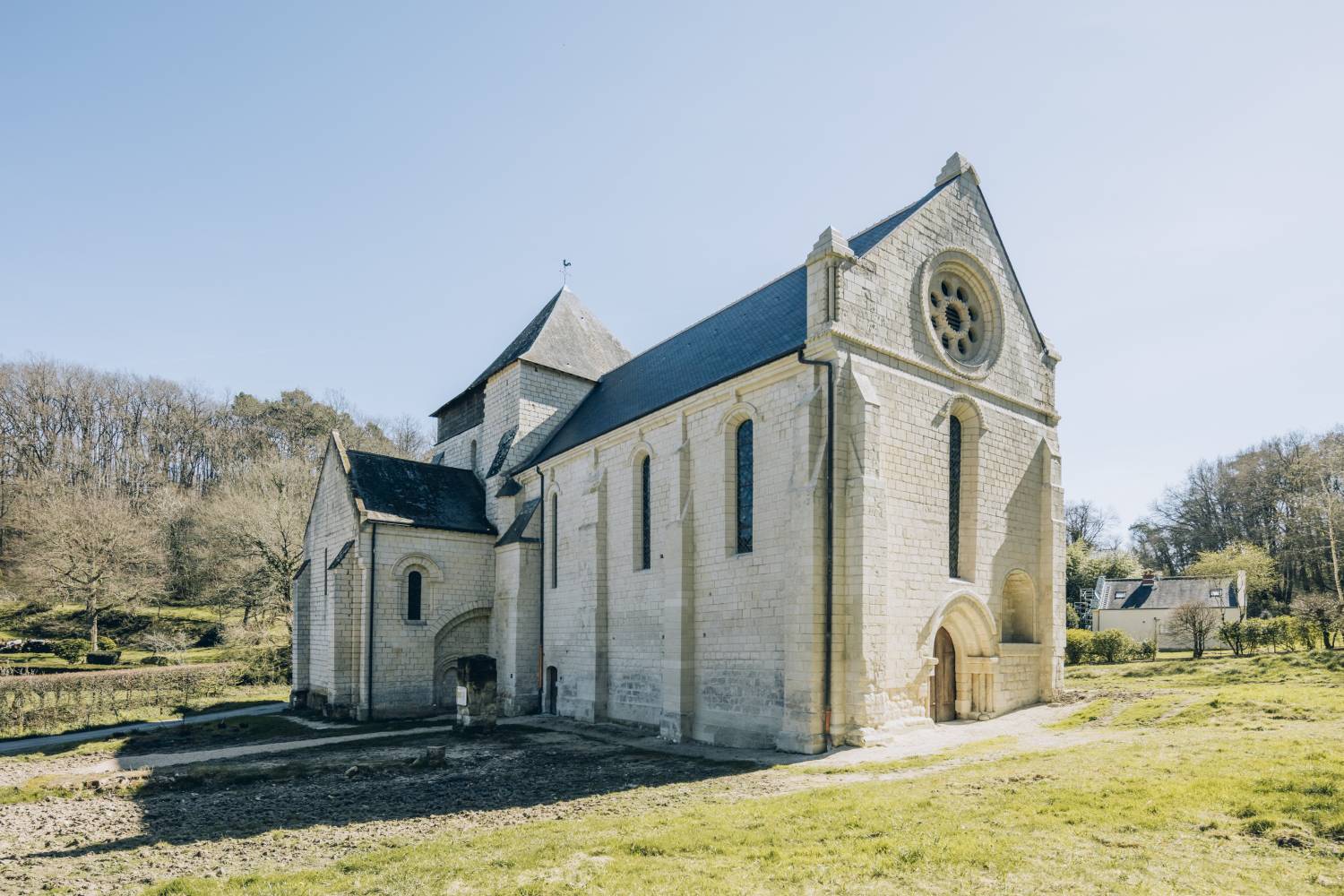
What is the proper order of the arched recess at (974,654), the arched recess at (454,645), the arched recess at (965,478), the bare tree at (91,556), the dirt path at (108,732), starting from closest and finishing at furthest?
the arched recess at (974,654) < the arched recess at (965,478) < the dirt path at (108,732) < the arched recess at (454,645) < the bare tree at (91,556)

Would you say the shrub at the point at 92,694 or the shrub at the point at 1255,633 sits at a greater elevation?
the shrub at the point at 1255,633

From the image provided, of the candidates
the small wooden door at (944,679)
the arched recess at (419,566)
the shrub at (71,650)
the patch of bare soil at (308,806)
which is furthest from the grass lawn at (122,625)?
the small wooden door at (944,679)

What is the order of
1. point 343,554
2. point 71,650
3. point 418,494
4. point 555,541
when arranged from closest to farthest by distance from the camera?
point 555,541 < point 343,554 < point 418,494 < point 71,650

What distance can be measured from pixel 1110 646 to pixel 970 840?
24.4m

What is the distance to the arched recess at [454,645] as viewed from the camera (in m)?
24.3

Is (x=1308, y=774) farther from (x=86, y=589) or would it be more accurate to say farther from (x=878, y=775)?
(x=86, y=589)

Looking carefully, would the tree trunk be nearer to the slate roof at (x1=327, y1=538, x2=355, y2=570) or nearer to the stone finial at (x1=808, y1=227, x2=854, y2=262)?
the stone finial at (x1=808, y1=227, x2=854, y2=262)

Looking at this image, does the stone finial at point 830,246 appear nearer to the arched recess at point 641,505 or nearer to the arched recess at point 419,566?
the arched recess at point 641,505

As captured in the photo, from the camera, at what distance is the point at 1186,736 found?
11719 mm

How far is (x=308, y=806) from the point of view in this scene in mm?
11156

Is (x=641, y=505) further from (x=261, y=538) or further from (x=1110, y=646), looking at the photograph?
(x=261, y=538)

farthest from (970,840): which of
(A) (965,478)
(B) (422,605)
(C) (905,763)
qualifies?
(B) (422,605)

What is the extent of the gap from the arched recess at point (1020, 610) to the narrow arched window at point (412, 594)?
1716cm

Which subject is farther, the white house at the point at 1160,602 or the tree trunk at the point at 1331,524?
the tree trunk at the point at 1331,524
